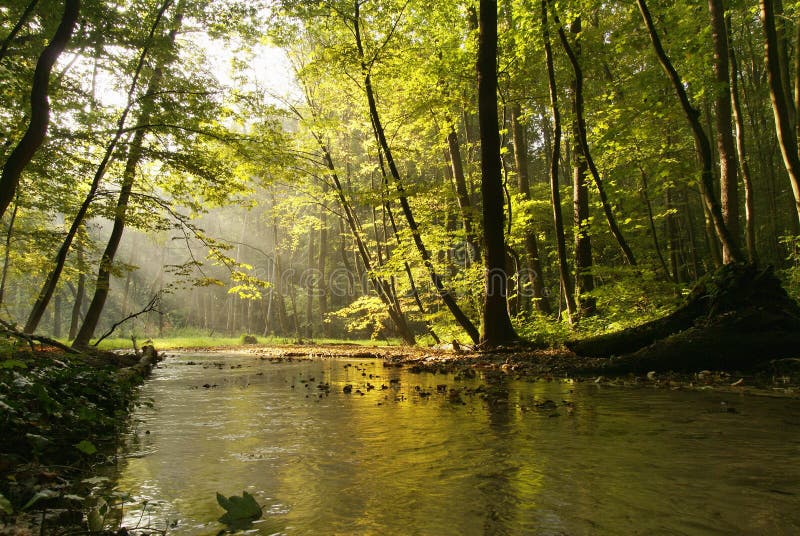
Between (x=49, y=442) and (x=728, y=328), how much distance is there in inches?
305

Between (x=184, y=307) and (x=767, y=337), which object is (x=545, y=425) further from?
(x=184, y=307)

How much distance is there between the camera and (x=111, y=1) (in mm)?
10461

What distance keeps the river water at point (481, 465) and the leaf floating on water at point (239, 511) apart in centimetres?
6

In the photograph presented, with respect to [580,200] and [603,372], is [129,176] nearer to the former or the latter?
[603,372]

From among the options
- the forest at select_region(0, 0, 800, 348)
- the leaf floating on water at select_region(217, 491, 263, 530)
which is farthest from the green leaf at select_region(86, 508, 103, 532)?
the forest at select_region(0, 0, 800, 348)

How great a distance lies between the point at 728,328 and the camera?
21.4ft

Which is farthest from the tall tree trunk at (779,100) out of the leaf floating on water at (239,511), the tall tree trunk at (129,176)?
the tall tree trunk at (129,176)

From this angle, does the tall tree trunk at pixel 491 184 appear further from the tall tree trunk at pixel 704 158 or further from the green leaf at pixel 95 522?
the green leaf at pixel 95 522

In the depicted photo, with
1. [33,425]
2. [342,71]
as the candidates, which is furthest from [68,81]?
[33,425]

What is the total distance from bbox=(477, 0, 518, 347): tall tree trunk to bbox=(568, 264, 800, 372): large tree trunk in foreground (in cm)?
371

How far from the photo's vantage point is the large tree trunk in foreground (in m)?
6.27

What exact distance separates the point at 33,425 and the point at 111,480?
774 millimetres

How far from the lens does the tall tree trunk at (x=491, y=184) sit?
10453 millimetres

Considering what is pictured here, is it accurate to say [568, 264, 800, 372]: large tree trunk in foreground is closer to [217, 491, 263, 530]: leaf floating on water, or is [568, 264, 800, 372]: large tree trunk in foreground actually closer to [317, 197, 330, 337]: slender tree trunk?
[217, 491, 263, 530]: leaf floating on water
